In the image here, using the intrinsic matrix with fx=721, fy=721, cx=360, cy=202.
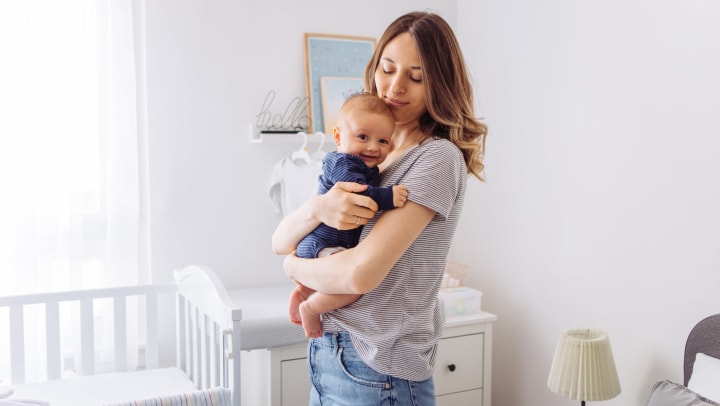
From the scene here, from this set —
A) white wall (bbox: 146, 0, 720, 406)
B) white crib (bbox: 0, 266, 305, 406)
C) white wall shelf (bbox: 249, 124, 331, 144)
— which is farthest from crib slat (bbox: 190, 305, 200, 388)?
white wall shelf (bbox: 249, 124, 331, 144)

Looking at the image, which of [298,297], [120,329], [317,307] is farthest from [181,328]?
[317,307]

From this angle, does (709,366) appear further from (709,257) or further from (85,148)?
(85,148)

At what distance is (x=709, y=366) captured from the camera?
177 centimetres

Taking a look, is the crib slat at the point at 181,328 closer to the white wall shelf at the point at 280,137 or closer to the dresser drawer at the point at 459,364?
the white wall shelf at the point at 280,137

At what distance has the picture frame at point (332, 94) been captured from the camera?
2709 millimetres

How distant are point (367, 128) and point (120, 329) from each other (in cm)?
140

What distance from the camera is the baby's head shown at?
3.98ft

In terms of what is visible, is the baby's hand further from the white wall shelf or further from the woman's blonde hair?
the white wall shelf

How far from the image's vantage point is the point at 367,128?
1.22 metres

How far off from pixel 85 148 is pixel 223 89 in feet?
1.69

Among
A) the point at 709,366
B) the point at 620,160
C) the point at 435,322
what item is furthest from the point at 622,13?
the point at 435,322

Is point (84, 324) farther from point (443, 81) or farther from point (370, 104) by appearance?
point (443, 81)

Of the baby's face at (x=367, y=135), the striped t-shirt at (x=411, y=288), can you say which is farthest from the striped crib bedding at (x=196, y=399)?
the baby's face at (x=367, y=135)

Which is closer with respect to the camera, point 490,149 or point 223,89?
point 223,89
